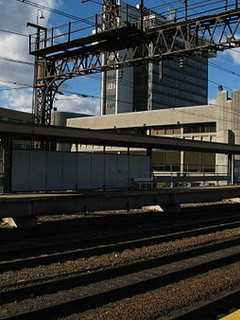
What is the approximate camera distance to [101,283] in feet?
33.8

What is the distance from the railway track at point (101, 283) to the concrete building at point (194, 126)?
58171 millimetres

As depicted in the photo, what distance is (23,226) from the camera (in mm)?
19750

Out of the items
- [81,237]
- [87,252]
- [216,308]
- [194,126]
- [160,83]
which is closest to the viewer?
[216,308]

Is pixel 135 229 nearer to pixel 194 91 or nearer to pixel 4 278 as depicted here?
pixel 4 278

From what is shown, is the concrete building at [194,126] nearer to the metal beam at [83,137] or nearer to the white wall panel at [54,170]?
the metal beam at [83,137]

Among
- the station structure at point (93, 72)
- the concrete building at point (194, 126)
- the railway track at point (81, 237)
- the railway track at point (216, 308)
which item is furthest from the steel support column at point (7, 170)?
the concrete building at point (194, 126)

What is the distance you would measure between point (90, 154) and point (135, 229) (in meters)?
12.5

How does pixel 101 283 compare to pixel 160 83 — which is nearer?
pixel 101 283

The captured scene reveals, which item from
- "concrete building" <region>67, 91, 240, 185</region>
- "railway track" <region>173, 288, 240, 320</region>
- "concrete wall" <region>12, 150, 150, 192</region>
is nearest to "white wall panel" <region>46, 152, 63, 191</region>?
"concrete wall" <region>12, 150, 150, 192</region>

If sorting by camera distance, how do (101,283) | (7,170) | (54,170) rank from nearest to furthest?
1. (101,283)
2. (7,170)
3. (54,170)

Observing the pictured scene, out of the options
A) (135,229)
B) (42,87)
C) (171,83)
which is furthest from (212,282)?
(171,83)

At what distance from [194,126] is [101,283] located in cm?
7893

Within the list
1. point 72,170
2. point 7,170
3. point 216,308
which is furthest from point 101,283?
point 72,170

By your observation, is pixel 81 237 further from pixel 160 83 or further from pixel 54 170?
pixel 160 83
